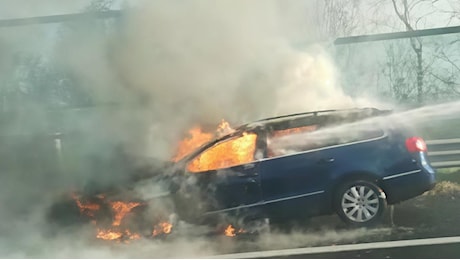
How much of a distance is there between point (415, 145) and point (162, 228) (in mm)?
1734

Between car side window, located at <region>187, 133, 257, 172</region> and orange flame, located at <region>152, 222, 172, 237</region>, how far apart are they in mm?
389

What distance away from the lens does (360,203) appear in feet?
11.6

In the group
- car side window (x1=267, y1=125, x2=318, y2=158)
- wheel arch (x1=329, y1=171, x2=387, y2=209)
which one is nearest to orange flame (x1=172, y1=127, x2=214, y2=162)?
car side window (x1=267, y1=125, x2=318, y2=158)

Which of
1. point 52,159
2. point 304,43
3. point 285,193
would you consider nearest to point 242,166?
point 285,193

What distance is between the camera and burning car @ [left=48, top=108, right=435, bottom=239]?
11.4 ft

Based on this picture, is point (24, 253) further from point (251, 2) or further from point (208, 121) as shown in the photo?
point (251, 2)

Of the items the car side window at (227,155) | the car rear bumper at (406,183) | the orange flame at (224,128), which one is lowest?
the car rear bumper at (406,183)

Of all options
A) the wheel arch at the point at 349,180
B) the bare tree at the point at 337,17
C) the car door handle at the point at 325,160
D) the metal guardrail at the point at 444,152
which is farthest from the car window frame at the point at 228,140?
the metal guardrail at the point at 444,152

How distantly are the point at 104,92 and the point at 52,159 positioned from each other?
0.56 meters

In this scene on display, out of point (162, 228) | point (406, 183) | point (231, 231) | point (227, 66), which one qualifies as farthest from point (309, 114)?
point (162, 228)

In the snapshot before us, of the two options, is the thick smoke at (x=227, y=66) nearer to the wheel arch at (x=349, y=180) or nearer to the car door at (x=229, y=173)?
the car door at (x=229, y=173)

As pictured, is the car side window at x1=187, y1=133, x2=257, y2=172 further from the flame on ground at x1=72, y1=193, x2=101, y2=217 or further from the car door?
the flame on ground at x1=72, y1=193, x2=101, y2=217

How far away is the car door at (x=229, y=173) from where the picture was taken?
11.4 feet

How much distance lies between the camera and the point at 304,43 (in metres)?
3.54
